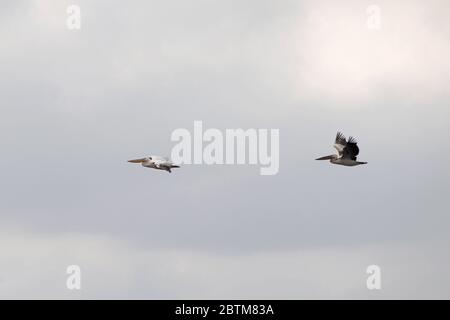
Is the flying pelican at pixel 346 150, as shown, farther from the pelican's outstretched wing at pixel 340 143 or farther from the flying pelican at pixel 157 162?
the flying pelican at pixel 157 162

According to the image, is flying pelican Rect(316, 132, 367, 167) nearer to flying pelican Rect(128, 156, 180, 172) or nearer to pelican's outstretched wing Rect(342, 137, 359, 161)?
pelican's outstretched wing Rect(342, 137, 359, 161)

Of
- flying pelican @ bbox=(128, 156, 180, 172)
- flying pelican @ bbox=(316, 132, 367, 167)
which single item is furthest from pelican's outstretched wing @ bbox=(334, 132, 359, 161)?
flying pelican @ bbox=(128, 156, 180, 172)

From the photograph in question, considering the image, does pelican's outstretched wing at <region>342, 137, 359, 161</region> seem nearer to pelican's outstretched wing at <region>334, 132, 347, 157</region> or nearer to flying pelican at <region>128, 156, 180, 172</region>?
pelican's outstretched wing at <region>334, 132, 347, 157</region>

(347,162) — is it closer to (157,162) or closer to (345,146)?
(345,146)

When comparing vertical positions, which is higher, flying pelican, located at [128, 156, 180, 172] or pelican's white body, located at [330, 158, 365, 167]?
flying pelican, located at [128, 156, 180, 172]

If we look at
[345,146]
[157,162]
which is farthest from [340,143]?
[157,162]

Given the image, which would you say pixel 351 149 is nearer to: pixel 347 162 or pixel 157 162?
pixel 347 162

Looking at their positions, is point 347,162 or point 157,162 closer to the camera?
point 347,162

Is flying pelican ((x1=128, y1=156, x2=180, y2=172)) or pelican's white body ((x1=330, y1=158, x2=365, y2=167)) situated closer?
pelican's white body ((x1=330, y1=158, x2=365, y2=167))

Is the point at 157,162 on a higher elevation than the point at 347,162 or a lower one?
higher

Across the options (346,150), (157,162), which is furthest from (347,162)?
(157,162)
